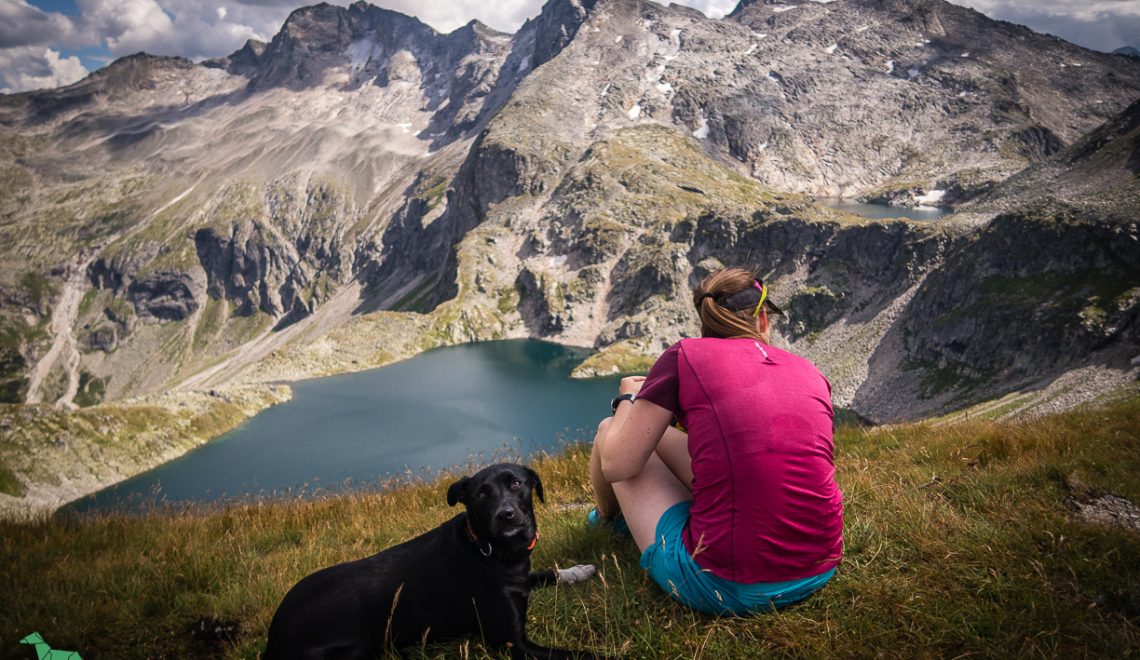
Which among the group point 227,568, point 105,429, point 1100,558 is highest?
point 1100,558

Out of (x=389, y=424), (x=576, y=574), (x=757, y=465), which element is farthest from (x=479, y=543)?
(x=389, y=424)

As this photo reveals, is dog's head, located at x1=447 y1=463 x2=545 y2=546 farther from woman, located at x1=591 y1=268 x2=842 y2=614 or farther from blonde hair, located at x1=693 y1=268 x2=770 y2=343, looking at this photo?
blonde hair, located at x1=693 y1=268 x2=770 y2=343

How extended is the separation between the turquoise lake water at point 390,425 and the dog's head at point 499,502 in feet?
152

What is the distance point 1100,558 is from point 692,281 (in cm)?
15012

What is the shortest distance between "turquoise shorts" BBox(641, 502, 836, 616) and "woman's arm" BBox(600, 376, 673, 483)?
0.59 metres

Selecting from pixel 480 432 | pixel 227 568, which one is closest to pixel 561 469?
pixel 227 568

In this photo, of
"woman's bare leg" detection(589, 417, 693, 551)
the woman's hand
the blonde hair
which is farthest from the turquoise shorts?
the blonde hair

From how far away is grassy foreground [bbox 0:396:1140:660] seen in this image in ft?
11.1

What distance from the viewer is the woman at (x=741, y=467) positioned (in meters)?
3.68

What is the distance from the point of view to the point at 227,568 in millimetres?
5734

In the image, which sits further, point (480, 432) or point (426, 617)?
point (480, 432)

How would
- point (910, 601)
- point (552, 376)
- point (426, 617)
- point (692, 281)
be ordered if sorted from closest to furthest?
point (910, 601), point (426, 617), point (552, 376), point (692, 281)

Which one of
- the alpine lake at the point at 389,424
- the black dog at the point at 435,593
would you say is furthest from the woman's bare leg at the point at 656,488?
the alpine lake at the point at 389,424

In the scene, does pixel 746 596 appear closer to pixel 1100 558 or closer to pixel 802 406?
pixel 802 406
